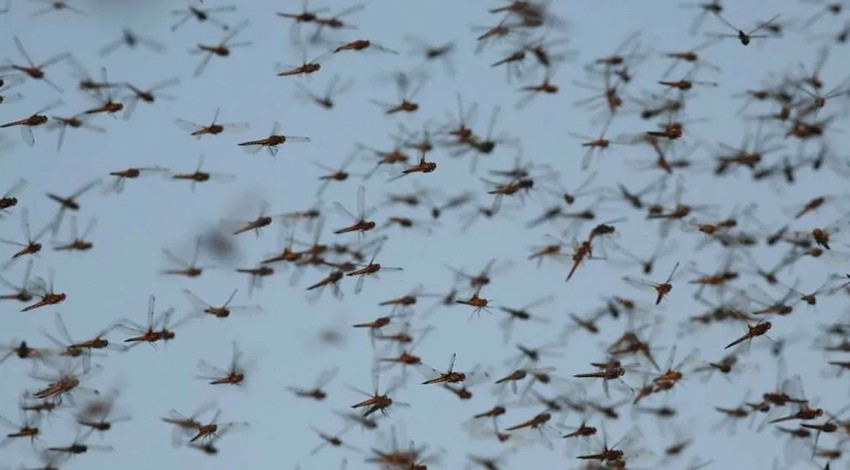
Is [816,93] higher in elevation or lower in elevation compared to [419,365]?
higher

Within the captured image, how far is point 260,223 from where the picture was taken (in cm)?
2680

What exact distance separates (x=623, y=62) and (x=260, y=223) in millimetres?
7673

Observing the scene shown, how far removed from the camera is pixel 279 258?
26734mm

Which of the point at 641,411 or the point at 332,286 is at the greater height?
the point at 332,286

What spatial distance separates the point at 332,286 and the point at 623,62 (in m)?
7.19

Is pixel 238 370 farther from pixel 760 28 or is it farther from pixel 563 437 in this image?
pixel 760 28

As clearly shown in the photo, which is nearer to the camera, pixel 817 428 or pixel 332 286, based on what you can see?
pixel 332 286

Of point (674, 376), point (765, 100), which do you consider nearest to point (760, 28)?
point (765, 100)

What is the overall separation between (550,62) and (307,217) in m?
5.50

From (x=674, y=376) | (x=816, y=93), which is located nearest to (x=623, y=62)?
(x=816, y=93)

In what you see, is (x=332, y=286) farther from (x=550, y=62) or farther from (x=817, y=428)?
(x=817, y=428)

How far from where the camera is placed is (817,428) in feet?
92.1

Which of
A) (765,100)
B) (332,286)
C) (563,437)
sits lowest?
(563,437)

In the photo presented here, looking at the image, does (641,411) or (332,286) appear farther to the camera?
(641,411)
